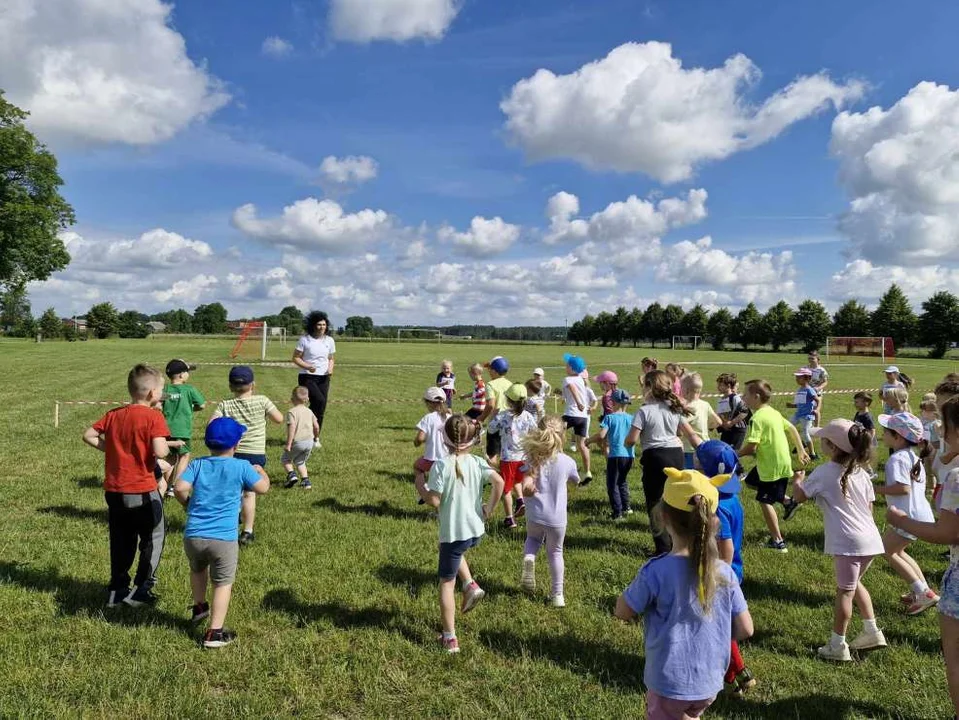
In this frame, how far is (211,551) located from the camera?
439 centimetres

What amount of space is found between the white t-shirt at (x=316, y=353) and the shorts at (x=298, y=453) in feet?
5.59

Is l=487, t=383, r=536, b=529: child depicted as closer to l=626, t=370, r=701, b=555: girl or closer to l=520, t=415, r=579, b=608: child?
l=626, t=370, r=701, b=555: girl

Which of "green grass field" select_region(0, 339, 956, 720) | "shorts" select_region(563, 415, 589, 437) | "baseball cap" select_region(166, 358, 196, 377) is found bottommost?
"green grass field" select_region(0, 339, 956, 720)

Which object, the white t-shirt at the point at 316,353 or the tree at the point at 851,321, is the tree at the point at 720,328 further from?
the white t-shirt at the point at 316,353

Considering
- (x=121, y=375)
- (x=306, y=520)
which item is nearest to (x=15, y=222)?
(x=121, y=375)

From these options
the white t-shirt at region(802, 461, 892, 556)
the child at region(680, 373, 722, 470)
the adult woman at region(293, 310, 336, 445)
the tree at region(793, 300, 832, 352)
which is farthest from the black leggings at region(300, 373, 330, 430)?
the tree at region(793, 300, 832, 352)

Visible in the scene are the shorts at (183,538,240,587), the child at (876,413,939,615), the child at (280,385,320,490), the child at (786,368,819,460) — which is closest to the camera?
the shorts at (183,538,240,587)

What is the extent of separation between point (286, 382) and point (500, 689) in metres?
23.5

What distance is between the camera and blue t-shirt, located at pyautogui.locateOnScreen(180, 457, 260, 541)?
14.4 feet

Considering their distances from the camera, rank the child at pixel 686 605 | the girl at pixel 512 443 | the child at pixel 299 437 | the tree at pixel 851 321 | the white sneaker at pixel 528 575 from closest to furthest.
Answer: the child at pixel 686 605 → the white sneaker at pixel 528 575 → the girl at pixel 512 443 → the child at pixel 299 437 → the tree at pixel 851 321

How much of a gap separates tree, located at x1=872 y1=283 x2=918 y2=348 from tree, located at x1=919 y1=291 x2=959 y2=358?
66.2 inches

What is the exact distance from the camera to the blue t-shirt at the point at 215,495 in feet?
14.4

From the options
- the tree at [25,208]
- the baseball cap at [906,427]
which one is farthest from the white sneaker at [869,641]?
the tree at [25,208]

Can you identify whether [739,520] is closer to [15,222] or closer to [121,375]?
[121,375]
